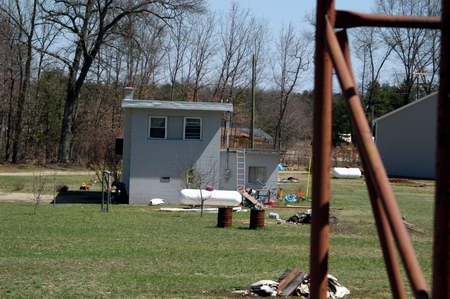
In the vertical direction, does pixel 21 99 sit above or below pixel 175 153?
above

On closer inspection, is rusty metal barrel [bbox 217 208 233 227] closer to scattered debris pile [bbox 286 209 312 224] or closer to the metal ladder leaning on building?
scattered debris pile [bbox 286 209 312 224]

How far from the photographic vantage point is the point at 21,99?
2623 inches

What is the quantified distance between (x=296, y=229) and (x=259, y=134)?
61.7 metres

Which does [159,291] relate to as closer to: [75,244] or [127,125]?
[75,244]

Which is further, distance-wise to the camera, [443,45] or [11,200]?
[11,200]

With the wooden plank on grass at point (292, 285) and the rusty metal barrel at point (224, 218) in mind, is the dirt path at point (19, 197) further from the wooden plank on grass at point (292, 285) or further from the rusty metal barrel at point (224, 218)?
the wooden plank on grass at point (292, 285)

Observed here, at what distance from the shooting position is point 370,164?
284cm

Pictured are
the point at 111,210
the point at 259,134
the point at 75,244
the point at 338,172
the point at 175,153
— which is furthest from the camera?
the point at 259,134

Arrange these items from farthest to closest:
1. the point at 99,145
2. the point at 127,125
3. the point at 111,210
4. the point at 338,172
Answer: the point at 338,172, the point at 99,145, the point at 127,125, the point at 111,210

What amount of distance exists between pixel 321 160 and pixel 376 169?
40 cm

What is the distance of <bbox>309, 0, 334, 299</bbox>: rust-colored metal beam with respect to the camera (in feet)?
10.2

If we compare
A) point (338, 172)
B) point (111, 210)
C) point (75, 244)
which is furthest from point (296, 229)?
point (338, 172)

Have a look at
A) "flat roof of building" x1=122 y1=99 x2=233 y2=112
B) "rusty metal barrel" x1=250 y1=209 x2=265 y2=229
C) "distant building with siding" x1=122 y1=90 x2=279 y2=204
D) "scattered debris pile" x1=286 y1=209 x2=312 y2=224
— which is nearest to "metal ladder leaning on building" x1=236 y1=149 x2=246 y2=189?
"distant building with siding" x1=122 y1=90 x2=279 y2=204

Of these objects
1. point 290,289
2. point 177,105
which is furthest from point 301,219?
point 290,289
